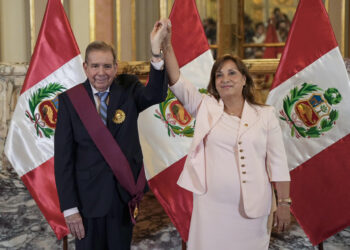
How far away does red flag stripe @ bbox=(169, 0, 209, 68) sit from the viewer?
97.7 inches

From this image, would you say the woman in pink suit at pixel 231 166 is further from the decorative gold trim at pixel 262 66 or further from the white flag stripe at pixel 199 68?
the decorative gold trim at pixel 262 66

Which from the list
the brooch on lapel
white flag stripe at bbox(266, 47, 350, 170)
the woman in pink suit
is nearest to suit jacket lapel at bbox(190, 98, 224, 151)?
the woman in pink suit

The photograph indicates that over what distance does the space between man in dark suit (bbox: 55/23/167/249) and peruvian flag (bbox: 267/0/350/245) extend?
1.00 metres

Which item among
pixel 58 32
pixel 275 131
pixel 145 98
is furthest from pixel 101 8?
pixel 275 131

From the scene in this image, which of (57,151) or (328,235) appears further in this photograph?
(328,235)

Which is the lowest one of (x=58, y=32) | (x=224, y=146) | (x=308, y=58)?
(x=224, y=146)

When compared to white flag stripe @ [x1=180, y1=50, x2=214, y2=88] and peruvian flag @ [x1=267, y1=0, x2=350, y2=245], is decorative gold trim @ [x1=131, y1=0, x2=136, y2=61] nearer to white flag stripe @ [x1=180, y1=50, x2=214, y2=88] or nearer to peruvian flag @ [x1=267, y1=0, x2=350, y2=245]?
white flag stripe @ [x1=180, y1=50, x2=214, y2=88]

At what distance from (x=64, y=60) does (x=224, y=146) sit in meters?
1.21

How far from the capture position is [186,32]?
2.49 metres

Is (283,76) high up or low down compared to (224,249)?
up

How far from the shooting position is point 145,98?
1633mm

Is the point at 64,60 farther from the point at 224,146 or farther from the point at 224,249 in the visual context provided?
the point at 224,249

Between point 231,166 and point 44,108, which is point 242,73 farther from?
point 44,108

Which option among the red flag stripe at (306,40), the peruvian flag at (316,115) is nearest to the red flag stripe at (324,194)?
the peruvian flag at (316,115)
